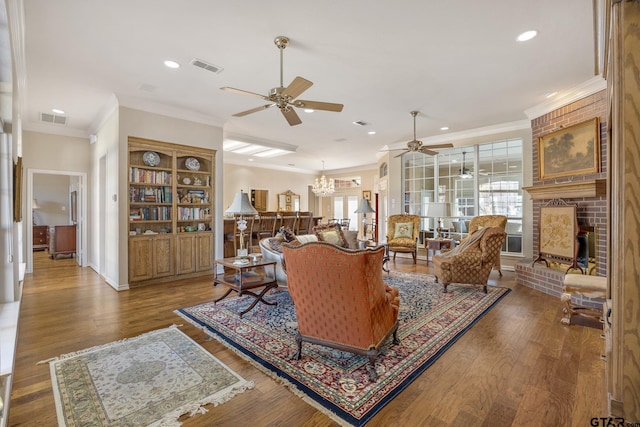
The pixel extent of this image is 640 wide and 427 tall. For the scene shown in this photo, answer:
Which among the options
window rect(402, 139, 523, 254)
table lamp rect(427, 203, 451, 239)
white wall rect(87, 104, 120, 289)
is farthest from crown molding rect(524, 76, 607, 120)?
white wall rect(87, 104, 120, 289)

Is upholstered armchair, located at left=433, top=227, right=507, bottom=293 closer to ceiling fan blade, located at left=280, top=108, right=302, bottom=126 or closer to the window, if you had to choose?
the window

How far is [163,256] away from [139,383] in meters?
Answer: 3.32

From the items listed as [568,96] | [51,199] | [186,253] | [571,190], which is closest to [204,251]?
[186,253]

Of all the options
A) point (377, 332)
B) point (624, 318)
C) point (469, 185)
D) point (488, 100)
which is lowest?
point (377, 332)

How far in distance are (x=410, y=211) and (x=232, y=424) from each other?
6.55 metres

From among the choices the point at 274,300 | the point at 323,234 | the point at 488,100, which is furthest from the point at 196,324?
the point at 488,100

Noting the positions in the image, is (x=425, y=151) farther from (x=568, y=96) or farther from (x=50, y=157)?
(x=50, y=157)

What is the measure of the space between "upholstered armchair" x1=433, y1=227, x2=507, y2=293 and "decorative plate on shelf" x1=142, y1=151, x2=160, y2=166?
492 cm

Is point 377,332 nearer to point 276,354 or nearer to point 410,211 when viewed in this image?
point 276,354

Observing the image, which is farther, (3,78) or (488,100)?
(488,100)

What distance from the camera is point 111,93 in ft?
14.4

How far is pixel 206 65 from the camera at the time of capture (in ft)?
11.5

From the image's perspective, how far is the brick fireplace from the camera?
404cm

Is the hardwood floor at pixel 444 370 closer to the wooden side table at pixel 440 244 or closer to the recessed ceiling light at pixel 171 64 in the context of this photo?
the wooden side table at pixel 440 244
